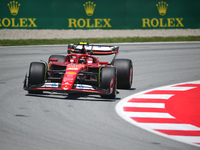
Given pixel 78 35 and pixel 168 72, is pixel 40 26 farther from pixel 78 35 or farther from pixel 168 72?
pixel 168 72

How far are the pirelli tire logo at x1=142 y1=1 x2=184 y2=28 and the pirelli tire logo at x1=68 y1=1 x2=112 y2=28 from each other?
7.42 ft

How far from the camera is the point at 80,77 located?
9.52 m

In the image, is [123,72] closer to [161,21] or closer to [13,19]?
[13,19]

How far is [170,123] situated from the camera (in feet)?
23.3

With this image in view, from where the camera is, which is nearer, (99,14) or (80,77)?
(80,77)

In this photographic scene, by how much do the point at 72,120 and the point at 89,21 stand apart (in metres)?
17.8

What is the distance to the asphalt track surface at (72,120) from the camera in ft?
19.1

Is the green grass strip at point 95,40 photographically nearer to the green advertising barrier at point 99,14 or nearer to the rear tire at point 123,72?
the green advertising barrier at point 99,14

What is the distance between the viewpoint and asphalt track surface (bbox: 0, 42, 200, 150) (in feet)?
19.1

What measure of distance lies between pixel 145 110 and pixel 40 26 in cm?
1673

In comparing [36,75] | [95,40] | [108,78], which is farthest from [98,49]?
[95,40]

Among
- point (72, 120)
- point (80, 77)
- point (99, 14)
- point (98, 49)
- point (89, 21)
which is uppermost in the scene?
point (99, 14)

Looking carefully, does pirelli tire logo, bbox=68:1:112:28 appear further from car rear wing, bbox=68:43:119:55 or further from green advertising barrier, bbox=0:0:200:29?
car rear wing, bbox=68:43:119:55

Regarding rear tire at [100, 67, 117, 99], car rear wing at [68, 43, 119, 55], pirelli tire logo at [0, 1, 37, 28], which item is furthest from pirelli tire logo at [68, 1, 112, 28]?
rear tire at [100, 67, 117, 99]
